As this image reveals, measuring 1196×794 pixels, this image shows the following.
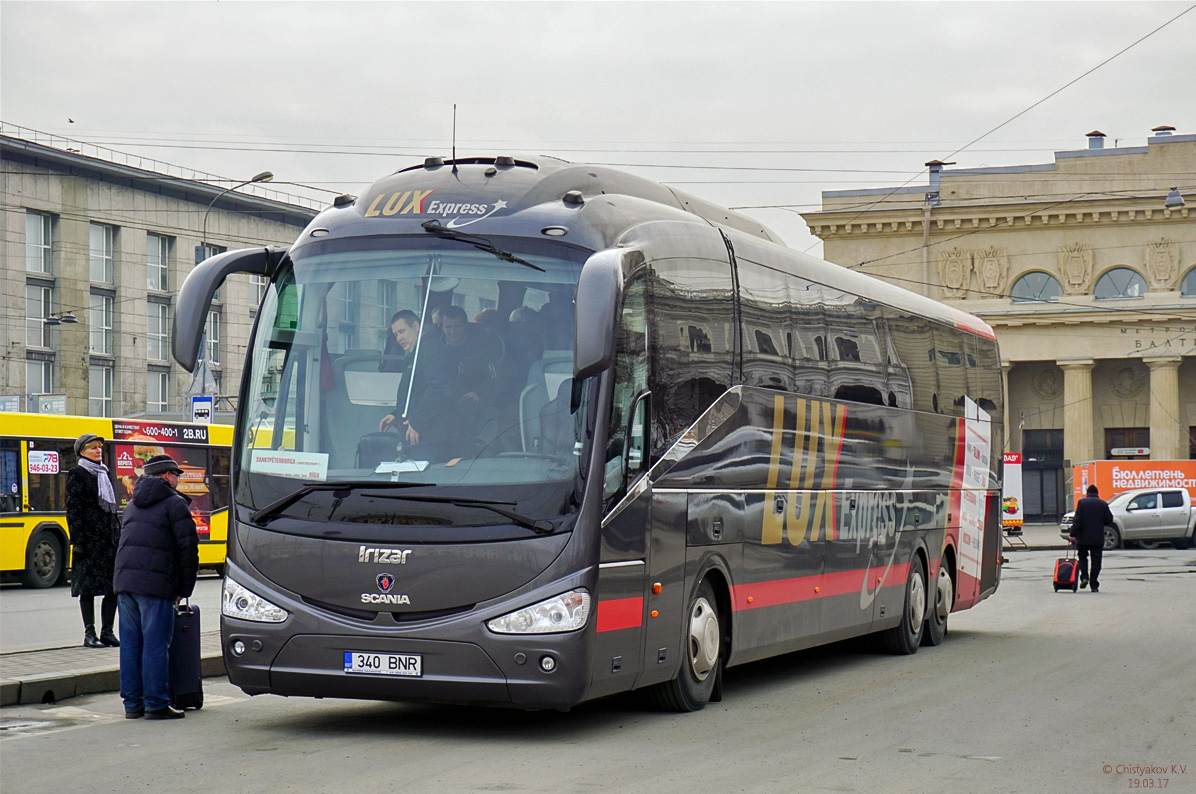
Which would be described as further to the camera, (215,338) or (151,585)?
(215,338)

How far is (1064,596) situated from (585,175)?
16.9 meters

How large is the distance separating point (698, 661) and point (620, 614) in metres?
1.47

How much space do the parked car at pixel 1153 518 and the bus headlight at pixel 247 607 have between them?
124 feet

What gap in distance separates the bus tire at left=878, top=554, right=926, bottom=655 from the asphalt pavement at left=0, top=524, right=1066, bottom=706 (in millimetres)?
6369

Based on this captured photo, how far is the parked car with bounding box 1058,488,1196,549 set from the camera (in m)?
43.9

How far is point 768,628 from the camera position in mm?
11430

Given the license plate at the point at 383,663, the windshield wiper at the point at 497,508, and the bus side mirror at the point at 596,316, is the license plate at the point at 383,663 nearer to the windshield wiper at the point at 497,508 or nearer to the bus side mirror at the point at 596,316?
the windshield wiper at the point at 497,508

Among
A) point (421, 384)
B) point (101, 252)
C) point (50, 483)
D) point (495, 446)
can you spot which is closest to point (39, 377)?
point (101, 252)

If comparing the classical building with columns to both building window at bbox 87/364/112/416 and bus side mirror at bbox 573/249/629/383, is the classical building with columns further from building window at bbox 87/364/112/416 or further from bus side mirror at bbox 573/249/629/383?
bus side mirror at bbox 573/249/629/383

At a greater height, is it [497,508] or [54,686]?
[497,508]

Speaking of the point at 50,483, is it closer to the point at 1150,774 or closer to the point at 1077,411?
the point at 1150,774

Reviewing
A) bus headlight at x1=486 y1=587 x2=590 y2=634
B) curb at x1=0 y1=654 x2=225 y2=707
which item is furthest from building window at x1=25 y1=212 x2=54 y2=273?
bus headlight at x1=486 y1=587 x2=590 y2=634

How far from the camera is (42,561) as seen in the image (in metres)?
25.0

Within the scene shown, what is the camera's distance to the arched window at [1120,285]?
57.0m
